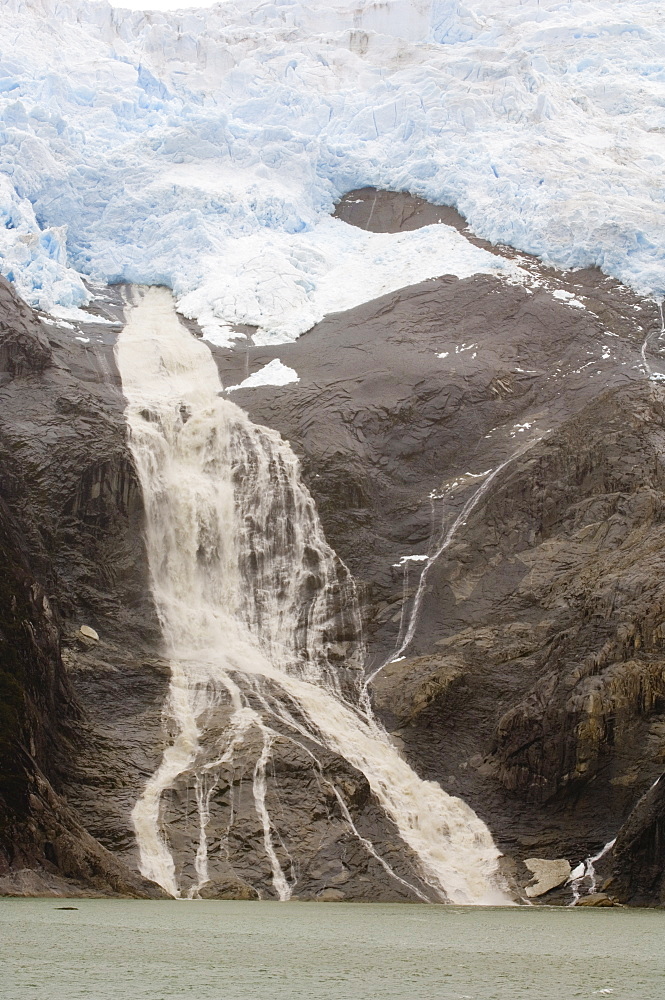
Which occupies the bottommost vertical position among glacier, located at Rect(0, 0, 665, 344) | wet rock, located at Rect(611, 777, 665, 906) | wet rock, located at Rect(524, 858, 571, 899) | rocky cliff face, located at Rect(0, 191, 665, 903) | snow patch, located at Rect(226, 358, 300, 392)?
Answer: wet rock, located at Rect(524, 858, 571, 899)

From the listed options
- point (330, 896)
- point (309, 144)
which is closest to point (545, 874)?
point (330, 896)

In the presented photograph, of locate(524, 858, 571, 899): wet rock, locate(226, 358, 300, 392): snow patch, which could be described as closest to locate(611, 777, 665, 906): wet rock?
locate(524, 858, 571, 899): wet rock

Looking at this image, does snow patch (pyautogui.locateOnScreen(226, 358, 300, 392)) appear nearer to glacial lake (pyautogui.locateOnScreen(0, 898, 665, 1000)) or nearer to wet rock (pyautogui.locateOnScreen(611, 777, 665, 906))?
wet rock (pyautogui.locateOnScreen(611, 777, 665, 906))

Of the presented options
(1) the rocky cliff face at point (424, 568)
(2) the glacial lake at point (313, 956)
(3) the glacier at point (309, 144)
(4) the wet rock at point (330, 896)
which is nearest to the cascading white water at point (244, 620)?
(1) the rocky cliff face at point (424, 568)

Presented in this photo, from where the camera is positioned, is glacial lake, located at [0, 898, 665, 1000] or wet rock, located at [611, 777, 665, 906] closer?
glacial lake, located at [0, 898, 665, 1000]

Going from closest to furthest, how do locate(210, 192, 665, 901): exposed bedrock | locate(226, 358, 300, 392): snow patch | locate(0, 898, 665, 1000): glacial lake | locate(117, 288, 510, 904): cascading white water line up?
locate(0, 898, 665, 1000): glacial lake → locate(117, 288, 510, 904): cascading white water → locate(210, 192, 665, 901): exposed bedrock → locate(226, 358, 300, 392): snow patch

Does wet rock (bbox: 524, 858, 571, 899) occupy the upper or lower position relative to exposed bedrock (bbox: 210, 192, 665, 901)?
lower

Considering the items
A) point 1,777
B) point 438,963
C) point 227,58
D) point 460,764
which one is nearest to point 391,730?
point 460,764
